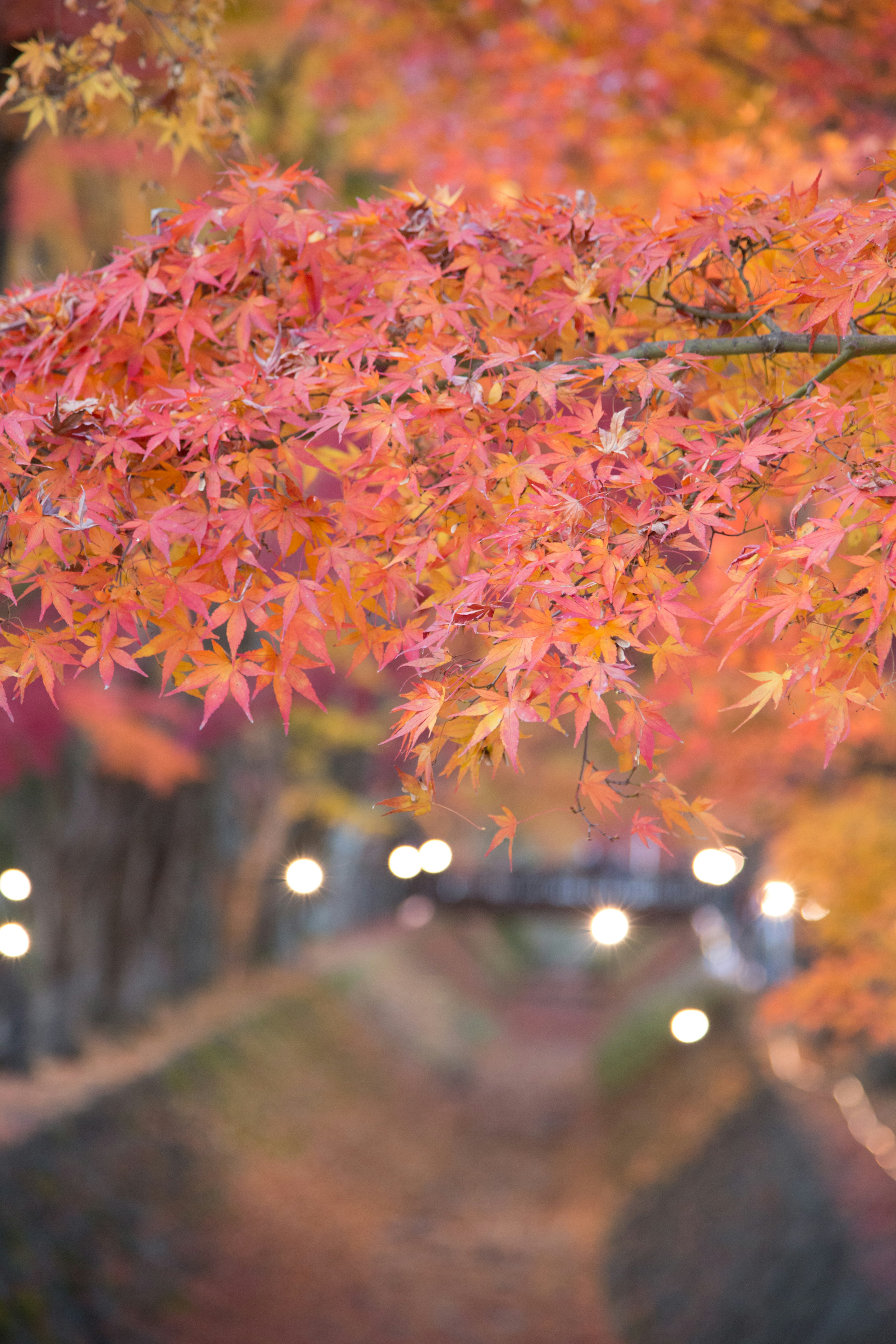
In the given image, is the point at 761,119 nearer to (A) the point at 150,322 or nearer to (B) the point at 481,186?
(B) the point at 481,186

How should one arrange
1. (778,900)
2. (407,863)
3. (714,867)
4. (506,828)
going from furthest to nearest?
1. (407,863)
2. (778,900)
3. (714,867)
4. (506,828)

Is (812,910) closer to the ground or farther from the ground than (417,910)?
closer to the ground

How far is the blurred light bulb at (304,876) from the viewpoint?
427cm

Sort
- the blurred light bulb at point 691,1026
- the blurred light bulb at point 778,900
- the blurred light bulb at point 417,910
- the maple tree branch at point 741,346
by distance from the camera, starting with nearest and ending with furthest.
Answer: the maple tree branch at point 741,346 → the blurred light bulb at point 778,900 → the blurred light bulb at point 691,1026 → the blurred light bulb at point 417,910

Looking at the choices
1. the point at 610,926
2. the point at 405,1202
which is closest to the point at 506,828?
the point at 610,926

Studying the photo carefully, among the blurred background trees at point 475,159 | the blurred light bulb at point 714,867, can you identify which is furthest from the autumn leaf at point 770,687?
the blurred background trees at point 475,159

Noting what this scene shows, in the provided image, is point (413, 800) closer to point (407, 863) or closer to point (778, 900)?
point (778, 900)

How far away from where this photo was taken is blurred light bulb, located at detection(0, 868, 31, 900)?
16.1 feet

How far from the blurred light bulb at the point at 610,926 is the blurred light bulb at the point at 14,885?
247 centimetres

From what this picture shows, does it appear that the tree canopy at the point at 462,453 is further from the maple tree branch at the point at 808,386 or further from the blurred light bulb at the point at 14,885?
the blurred light bulb at the point at 14,885

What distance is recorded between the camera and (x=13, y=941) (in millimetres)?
4961

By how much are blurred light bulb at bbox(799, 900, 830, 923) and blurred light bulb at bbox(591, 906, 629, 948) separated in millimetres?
760

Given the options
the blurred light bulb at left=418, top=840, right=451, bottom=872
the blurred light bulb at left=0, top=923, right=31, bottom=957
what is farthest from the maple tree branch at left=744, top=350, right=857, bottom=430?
the blurred light bulb at left=0, top=923, right=31, bottom=957

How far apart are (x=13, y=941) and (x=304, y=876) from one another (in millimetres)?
1580
